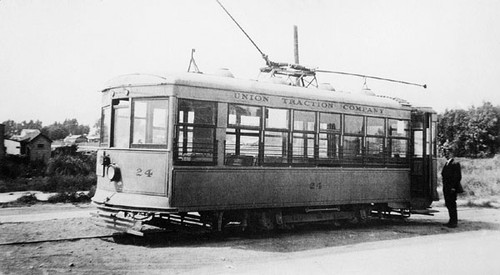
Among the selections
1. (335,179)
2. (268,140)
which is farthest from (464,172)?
(268,140)

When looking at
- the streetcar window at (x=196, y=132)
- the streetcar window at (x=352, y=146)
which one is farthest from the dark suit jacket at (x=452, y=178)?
the streetcar window at (x=196, y=132)

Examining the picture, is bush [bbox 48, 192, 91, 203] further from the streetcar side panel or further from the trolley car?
the streetcar side panel

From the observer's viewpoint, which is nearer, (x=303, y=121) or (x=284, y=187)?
(x=284, y=187)

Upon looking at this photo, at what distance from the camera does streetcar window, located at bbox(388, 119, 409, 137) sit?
465 inches

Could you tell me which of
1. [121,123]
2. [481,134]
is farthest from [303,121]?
[481,134]

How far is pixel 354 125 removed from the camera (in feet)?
36.1

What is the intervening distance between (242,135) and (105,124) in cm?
288

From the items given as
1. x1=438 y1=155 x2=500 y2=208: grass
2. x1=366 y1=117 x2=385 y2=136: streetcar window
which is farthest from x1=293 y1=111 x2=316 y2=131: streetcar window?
x1=438 y1=155 x2=500 y2=208: grass

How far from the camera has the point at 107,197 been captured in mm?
8719

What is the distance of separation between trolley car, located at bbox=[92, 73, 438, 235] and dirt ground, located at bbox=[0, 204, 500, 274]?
0.41 metres

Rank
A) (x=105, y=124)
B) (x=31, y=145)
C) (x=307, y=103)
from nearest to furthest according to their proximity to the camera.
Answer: (x=105, y=124) < (x=307, y=103) < (x=31, y=145)

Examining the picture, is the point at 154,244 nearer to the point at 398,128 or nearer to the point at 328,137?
the point at 328,137

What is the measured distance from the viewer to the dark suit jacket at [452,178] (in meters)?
11.5

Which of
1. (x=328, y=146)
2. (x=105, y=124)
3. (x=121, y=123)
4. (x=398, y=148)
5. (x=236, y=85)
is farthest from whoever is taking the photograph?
(x=398, y=148)
